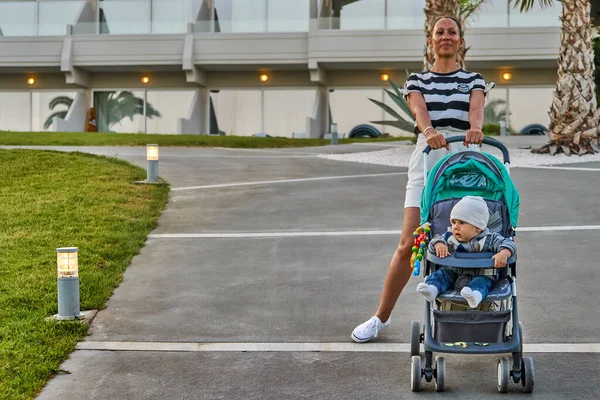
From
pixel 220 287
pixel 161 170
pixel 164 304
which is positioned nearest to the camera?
pixel 164 304

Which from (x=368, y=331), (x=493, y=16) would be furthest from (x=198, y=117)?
(x=368, y=331)

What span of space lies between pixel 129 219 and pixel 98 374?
16.1ft

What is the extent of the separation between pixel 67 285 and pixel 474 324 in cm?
295

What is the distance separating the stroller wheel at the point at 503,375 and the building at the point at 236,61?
27045 millimetres

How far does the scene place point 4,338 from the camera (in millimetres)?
5578

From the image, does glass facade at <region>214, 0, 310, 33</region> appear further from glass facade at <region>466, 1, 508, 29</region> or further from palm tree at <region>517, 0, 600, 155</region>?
palm tree at <region>517, 0, 600, 155</region>

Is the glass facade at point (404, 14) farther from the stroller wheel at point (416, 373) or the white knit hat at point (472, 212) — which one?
the stroller wheel at point (416, 373)

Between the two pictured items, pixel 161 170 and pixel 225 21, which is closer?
pixel 161 170

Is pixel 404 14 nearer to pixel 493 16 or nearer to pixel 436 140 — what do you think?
pixel 493 16

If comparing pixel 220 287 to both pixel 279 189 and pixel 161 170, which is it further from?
pixel 161 170

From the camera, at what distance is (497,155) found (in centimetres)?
1698

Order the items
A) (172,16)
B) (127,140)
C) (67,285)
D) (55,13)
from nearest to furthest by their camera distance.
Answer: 1. (67,285)
2. (127,140)
3. (172,16)
4. (55,13)

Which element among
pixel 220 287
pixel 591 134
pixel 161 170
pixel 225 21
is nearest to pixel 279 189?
pixel 161 170

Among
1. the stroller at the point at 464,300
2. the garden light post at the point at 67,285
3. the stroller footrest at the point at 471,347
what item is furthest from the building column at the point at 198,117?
the stroller footrest at the point at 471,347
